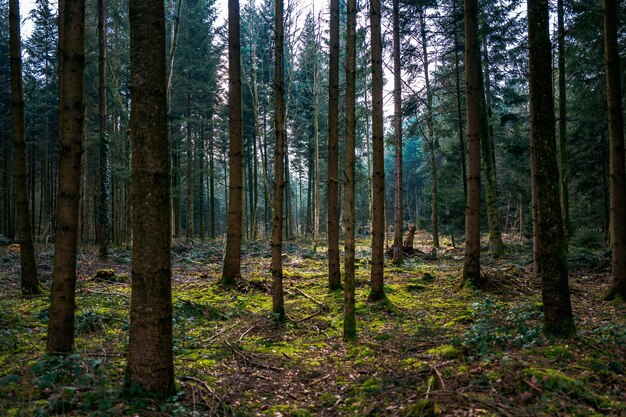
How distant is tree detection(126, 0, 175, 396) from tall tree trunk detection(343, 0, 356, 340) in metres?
3.32

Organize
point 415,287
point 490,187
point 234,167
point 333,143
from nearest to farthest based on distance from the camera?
point 333,143 → point 234,167 → point 415,287 → point 490,187

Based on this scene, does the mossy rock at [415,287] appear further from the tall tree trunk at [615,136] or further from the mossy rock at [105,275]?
the mossy rock at [105,275]

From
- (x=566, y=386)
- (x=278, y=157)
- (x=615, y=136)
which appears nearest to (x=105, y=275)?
(x=278, y=157)

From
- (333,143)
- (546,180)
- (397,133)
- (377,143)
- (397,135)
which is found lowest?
(546,180)

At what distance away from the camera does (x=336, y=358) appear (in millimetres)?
5969

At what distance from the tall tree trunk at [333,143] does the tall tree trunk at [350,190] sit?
2668mm

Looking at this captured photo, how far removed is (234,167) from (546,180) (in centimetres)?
746

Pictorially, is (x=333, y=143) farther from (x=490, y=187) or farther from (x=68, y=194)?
(x=490, y=187)

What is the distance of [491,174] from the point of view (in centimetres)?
1595

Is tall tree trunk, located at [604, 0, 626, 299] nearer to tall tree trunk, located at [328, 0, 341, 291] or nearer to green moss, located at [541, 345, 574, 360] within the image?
green moss, located at [541, 345, 574, 360]

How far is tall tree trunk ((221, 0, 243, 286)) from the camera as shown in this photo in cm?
1020

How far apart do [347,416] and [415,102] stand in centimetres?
1663

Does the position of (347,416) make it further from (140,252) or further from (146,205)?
(146,205)

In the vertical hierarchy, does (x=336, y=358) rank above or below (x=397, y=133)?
below
